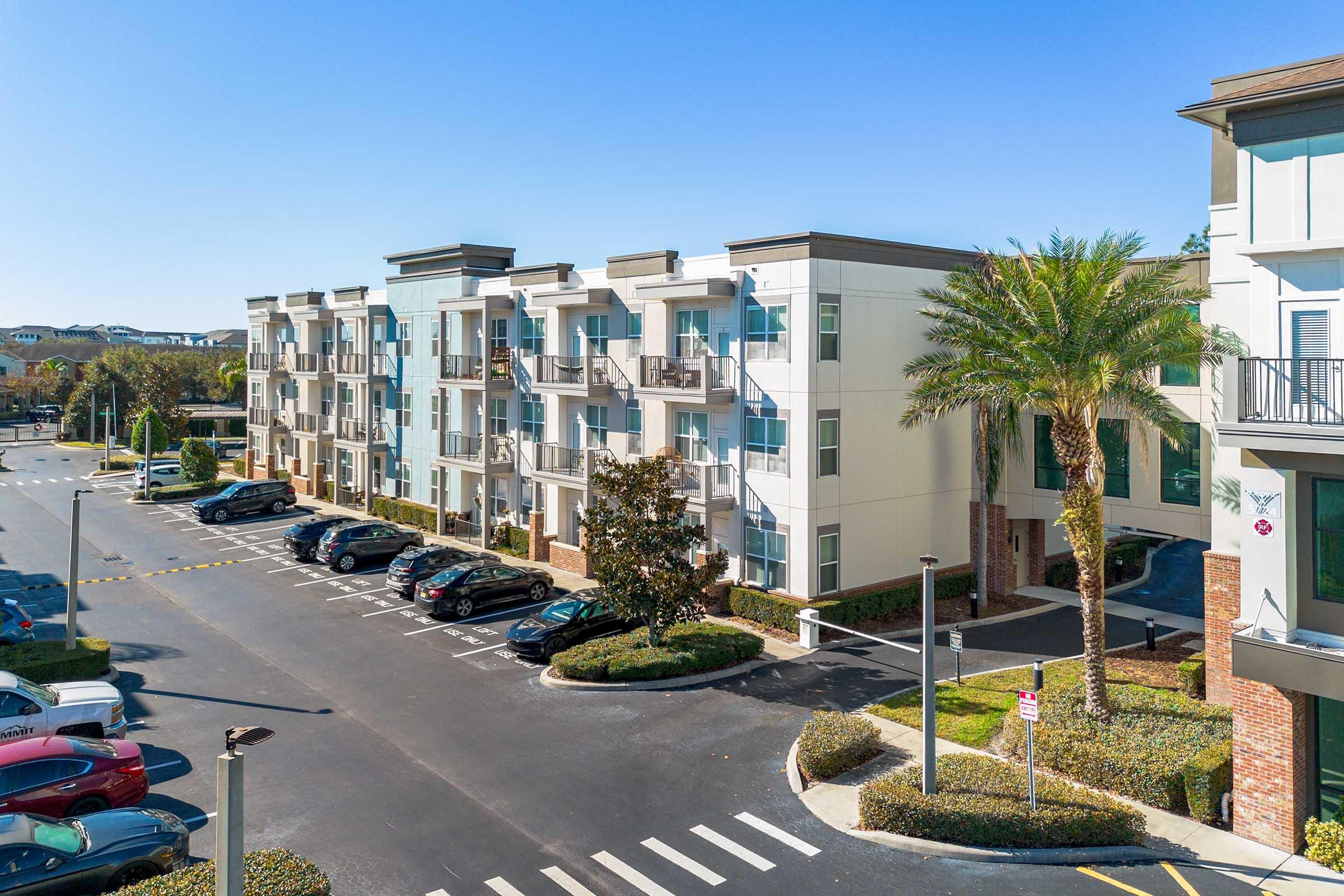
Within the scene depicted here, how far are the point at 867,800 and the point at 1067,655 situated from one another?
39.6ft

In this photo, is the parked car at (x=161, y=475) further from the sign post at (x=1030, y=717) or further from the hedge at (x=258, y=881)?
the sign post at (x=1030, y=717)

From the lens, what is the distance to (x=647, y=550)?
22922mm

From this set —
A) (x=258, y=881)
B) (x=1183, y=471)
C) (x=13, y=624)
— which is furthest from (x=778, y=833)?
(x=13, y=624)

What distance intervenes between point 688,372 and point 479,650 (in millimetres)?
10852

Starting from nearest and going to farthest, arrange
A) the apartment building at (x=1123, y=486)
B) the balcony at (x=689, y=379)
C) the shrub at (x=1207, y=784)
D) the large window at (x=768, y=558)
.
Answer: the shrub at (x=1207, y=784) < the apartment building at (x=1123, y=486) < the large window at (x=768, y=558) < the balcony at (x=689, y=379)

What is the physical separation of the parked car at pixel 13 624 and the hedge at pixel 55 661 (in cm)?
89

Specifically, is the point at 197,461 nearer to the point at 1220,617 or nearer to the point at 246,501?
the point at 246,501

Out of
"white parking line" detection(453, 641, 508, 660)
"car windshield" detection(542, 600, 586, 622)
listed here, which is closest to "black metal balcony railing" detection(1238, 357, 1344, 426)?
"car windshield" detection(542, 600, 586, 622)

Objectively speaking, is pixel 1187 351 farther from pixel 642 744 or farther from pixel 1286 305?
pixel 642 744

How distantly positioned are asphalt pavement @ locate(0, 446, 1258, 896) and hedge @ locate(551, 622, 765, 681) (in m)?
0.67

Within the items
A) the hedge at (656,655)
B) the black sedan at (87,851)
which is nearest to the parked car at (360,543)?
the hedge at (656,655)

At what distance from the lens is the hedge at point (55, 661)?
68.2 ft

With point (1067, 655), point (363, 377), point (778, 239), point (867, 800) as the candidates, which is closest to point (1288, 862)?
point (867, 800)

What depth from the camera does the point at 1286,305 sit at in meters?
14.8
